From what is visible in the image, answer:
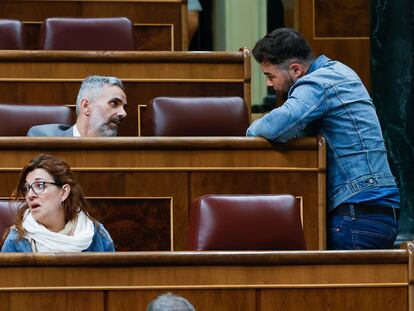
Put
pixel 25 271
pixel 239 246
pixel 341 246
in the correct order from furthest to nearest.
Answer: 1. pixel 341 246
2. pixel 239 246
3. pixel 25 271

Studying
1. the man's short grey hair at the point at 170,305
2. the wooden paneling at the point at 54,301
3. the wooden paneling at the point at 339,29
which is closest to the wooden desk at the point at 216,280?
the wooden paneling at the point at 54,301

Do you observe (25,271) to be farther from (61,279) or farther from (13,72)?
(13,72)

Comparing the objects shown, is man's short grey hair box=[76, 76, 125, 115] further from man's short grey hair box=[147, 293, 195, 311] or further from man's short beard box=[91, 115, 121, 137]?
man's short grey hair box=[147, 293, 195, 311]

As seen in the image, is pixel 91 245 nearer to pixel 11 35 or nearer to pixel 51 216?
pixel 51 216

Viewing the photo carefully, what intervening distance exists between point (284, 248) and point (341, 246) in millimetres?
157

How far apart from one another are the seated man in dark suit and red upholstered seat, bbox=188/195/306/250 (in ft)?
1.28

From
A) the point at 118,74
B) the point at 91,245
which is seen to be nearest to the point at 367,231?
the point at 91,245

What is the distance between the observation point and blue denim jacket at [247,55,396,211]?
1839 mm

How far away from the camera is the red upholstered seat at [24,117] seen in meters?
2.08

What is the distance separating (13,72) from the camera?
7.39 feet

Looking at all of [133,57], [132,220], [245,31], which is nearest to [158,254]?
[132,220]

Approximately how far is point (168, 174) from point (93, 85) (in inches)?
10.0

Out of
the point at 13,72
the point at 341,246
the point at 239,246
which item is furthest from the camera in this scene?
the point at 13,72

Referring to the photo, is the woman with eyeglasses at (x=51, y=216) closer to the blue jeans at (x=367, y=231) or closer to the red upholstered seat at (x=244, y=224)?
the red upholstered seat at (x=244, y=224)
